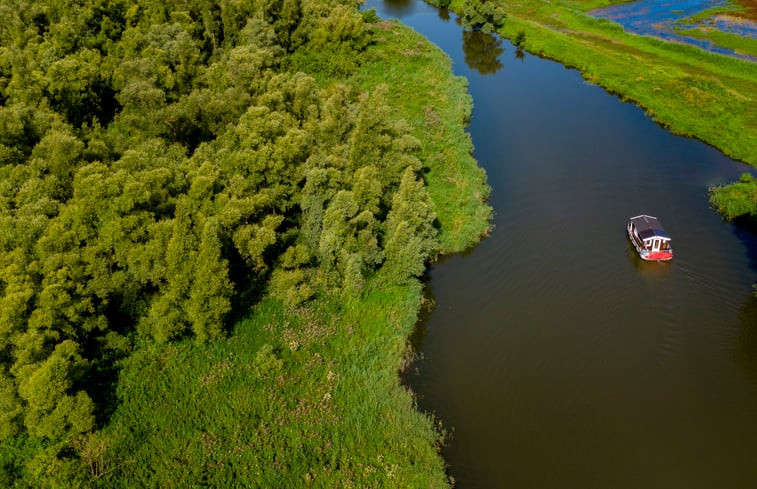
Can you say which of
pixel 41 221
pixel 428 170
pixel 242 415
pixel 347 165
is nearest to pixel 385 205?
pixel 347 165

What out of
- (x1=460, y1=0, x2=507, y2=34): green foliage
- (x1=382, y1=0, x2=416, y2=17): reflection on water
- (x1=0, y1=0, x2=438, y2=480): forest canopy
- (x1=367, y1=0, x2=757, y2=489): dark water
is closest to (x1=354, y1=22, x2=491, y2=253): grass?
(x1=367, y1=0, x2=757, y2=489): dark water

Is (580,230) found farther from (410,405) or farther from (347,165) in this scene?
(410,405)

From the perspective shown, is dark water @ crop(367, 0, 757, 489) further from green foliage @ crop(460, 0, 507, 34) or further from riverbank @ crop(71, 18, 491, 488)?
green foliage @ crop(460, 0, 507, 34)

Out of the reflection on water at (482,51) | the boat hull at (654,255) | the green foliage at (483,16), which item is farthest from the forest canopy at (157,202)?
the green foliage at (483,16)

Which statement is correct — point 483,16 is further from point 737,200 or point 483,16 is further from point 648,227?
point 648,227

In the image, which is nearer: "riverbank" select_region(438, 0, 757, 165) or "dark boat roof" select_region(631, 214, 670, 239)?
"dark boat roof" select_region(631, 214, 670, 239)
